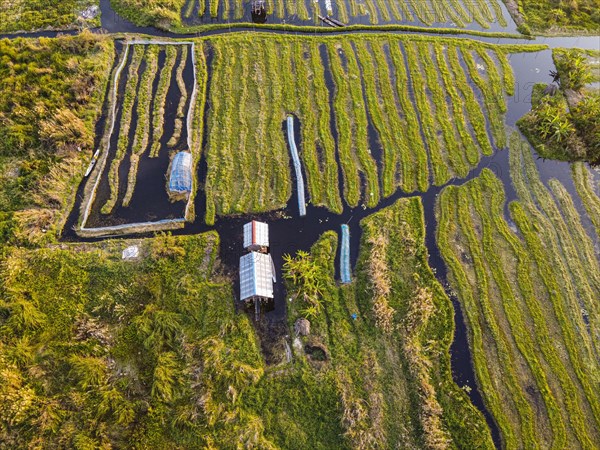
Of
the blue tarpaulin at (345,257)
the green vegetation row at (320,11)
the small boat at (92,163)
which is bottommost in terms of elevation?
the blue tarpaulin at (345,257)

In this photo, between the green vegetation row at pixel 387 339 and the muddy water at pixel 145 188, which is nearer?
the green vegetation row at pixel 387 339

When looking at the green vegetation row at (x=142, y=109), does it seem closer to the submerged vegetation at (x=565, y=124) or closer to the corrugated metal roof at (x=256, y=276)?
the corrugated metal roof at (x=256, y=276)

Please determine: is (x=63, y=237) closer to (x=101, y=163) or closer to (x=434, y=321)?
(x=101, y=163)

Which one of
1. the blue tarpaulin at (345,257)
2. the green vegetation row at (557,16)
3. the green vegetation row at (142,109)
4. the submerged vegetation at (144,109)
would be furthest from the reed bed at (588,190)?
the green vegetation row at (142,109)

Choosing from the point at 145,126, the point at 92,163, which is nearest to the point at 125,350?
the point at 92,163

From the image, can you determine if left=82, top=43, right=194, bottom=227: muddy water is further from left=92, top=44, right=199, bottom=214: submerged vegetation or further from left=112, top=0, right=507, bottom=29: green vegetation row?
left=112, top=0, right=507, bottom=29: green vegetation row
